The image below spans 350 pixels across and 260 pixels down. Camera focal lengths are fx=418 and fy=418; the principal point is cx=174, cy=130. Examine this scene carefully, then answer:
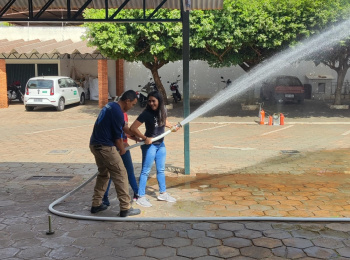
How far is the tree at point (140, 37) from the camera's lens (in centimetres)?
1610

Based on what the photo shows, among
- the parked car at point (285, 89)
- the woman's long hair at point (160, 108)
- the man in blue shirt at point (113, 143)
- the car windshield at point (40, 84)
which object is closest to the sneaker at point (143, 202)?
the man in blue shirt at point (113, 143)

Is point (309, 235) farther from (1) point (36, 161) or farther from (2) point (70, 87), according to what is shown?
(2) point (70, 87)

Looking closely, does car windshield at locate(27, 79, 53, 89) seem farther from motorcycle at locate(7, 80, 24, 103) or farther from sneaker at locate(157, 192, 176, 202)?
sneaker at locate(157, 192, 176, 202)

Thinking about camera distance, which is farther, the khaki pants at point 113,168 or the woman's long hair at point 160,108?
the woman's long hair at point 160,108

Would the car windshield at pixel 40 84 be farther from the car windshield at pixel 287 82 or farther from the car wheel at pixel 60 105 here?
the car windshield at pixel 287 82

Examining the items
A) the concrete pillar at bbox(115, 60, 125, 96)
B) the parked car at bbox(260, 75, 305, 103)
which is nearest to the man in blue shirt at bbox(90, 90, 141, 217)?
the parked car at bbox(260, 75, 305, 103)

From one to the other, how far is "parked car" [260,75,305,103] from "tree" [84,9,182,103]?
6507 millimetres

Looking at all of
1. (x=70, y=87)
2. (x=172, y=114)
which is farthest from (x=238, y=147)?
(x=70, y=87)

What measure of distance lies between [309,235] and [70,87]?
18773 millimetres

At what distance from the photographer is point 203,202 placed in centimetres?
634

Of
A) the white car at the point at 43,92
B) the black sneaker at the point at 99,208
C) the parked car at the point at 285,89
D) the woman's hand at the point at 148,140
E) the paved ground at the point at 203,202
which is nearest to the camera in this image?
the paved ground at the point at 203,202

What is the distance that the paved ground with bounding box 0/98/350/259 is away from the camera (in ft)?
15.2

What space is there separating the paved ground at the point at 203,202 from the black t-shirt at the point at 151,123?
1.08 metres

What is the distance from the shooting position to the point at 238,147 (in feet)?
36.6
